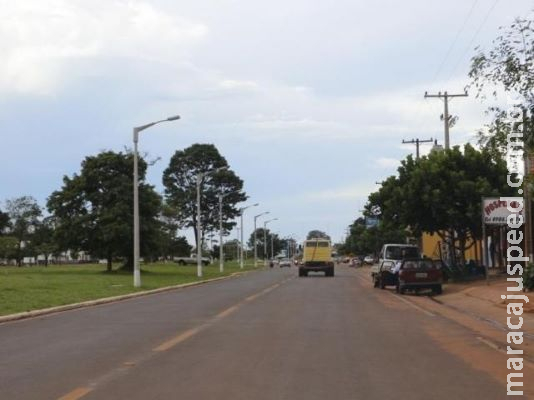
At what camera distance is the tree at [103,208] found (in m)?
61.1

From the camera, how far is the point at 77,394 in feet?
29.0

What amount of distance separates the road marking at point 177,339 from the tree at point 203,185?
88.4 metres

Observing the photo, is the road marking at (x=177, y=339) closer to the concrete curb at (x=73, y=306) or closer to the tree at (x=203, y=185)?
the concrete curb at (x=73, y=306)

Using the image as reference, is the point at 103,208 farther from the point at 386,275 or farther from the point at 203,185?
the point at 203,185

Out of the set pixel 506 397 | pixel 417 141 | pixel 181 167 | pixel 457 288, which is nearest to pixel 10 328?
pixel 506 397

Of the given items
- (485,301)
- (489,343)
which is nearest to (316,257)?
(485,301)

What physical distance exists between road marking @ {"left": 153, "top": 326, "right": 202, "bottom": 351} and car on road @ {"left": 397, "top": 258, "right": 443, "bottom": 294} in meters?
15.6

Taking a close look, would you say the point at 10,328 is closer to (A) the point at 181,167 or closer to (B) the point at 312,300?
(B) the point at 312,300

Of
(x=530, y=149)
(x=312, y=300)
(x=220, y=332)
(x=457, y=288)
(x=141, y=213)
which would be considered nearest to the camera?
(x=530, y=149)

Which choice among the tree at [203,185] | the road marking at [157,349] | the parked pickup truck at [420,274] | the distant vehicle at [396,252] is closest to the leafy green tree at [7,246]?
the tree at [203,185]

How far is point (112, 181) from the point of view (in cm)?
6281

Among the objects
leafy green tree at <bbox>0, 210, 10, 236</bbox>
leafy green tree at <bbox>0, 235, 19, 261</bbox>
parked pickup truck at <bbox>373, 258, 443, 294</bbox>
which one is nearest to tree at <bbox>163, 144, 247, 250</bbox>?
leafy green tree at <bbox>0, 235, 19, 261</bbox>

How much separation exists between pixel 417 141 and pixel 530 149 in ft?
180

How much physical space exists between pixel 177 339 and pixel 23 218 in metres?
124
